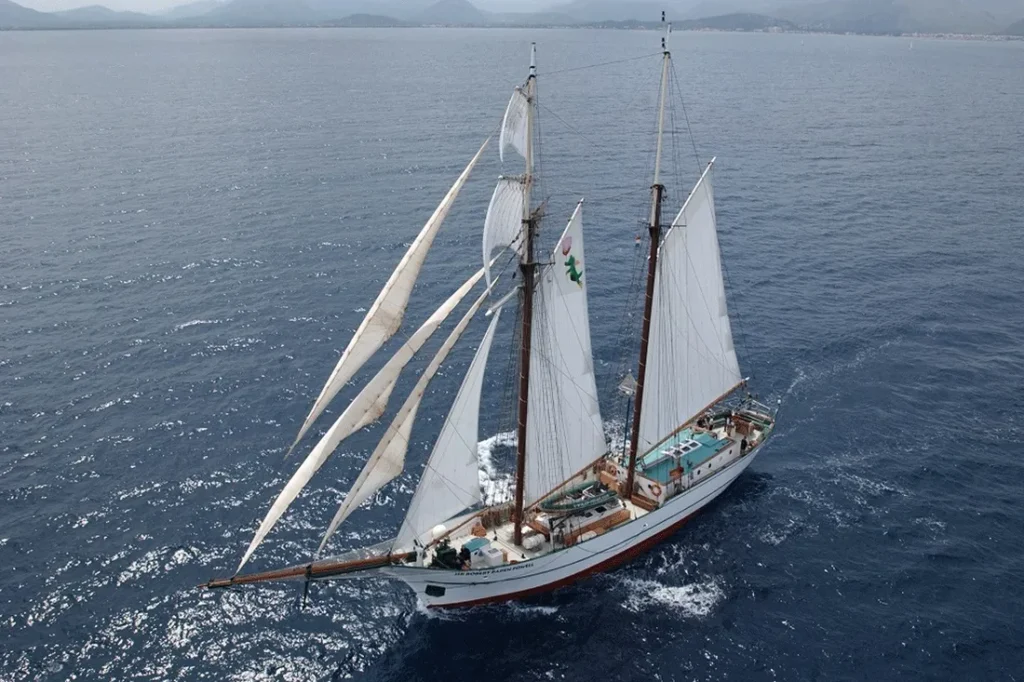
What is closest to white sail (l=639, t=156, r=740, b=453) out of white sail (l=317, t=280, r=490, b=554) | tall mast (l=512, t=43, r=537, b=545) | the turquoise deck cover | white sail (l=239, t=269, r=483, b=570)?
the turquoise deck cover

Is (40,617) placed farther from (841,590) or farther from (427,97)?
(427,97)

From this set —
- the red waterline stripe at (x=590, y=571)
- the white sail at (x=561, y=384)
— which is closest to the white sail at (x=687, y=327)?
the red waterline stripe at (x=590, y=571)

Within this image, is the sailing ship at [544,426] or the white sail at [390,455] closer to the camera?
the sailing ship at [544,426]

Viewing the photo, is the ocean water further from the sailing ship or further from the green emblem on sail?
the green emblem on sail

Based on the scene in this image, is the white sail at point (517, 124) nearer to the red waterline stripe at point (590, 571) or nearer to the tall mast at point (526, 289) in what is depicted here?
the tall mast at point (526, 289)

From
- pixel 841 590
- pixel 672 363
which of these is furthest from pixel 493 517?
pixel 841 590

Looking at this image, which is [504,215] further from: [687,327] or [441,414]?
[441,414]

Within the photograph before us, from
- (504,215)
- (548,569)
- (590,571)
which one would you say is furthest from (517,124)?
(590,571)
